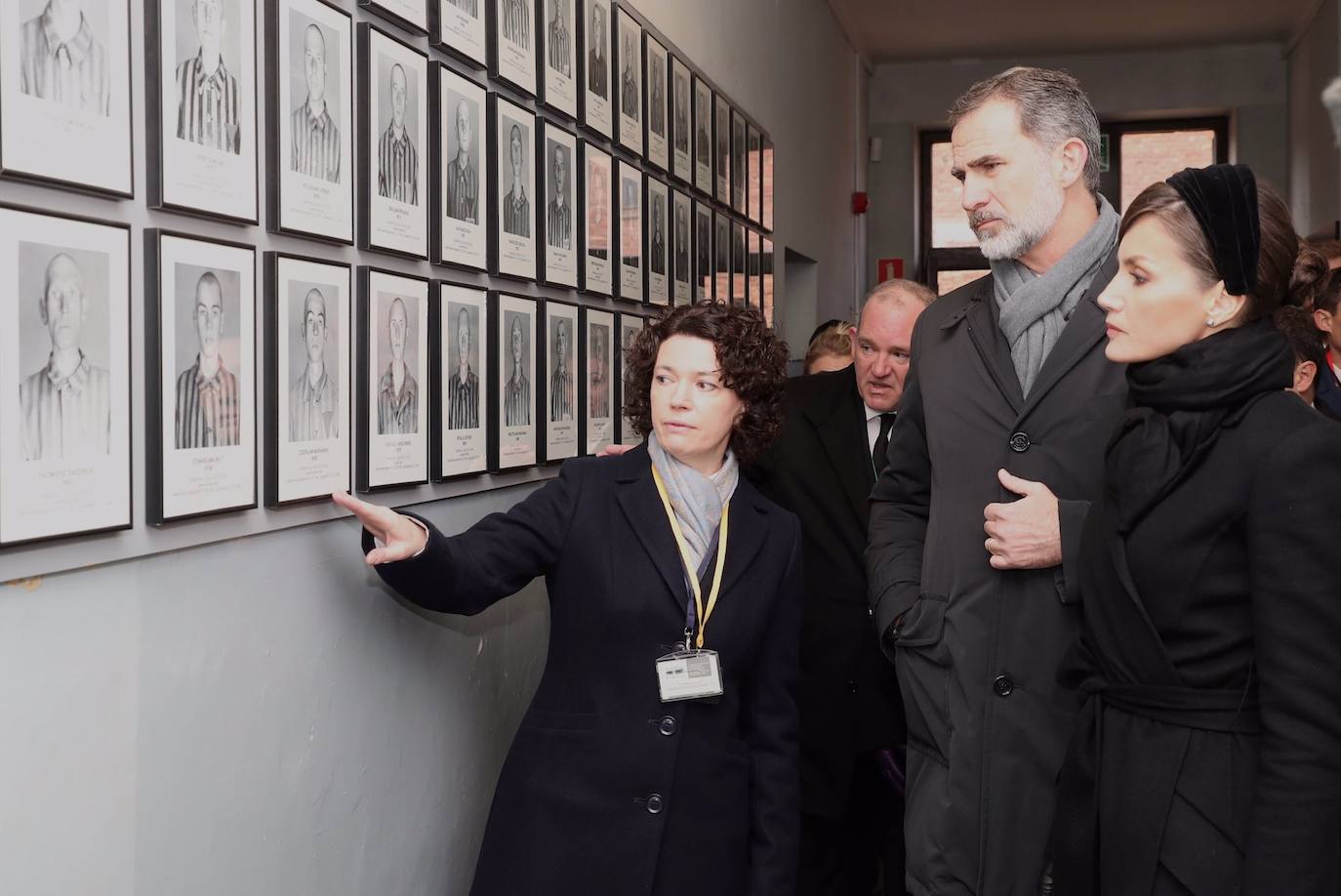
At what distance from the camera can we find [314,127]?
1972mm

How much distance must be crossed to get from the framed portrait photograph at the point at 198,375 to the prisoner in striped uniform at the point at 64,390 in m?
0.10

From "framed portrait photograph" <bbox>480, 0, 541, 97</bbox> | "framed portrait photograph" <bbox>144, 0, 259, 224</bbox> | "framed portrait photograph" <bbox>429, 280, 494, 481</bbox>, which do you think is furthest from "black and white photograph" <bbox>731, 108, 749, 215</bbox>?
"framed portrait photograph" <bbox>144, 0, 259, 224</bbox>

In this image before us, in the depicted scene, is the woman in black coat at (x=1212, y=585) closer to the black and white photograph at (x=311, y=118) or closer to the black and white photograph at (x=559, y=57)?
the black and white photograph at (x=311, y=118)

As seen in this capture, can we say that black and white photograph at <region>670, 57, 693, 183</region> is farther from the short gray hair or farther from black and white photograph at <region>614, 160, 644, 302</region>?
the short gray hair

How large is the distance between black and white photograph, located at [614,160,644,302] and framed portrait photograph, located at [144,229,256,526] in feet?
5.88

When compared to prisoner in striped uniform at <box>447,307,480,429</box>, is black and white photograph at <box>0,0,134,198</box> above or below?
above

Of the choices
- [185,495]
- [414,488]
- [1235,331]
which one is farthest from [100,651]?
[1235,331]

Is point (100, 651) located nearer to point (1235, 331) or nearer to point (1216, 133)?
point (1235, 331)

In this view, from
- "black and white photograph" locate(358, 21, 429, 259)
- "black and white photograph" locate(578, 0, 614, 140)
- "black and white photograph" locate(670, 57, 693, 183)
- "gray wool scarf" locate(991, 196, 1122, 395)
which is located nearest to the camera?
"black and white photograph" locate(358, 21, 429, 259)

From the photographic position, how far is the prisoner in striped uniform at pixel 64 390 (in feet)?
4.65

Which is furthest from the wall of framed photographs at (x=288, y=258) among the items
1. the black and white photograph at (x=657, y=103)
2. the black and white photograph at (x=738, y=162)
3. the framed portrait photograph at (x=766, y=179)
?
the framed portrait photograph at (x=766, y=179)

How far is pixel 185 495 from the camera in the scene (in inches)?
65.8

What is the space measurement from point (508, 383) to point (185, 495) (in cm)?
117

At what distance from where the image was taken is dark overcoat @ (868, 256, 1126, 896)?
7.07 ft
